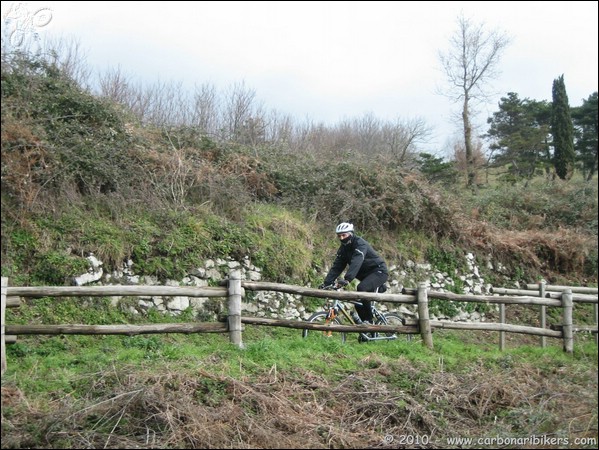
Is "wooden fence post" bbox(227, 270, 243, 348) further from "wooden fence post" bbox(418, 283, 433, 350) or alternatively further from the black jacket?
"wooden fence post" bbox(418, 283, 433, 350)

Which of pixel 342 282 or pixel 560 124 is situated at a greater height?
pixel 560 124

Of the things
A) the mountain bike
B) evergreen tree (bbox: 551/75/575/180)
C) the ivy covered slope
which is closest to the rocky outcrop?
the ivy covered slope

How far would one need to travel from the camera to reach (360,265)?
10164 mm

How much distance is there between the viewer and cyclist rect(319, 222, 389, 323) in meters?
10.3

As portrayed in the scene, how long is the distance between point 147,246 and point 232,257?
200 centimetres

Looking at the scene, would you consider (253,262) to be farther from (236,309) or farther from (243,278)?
(236,309)

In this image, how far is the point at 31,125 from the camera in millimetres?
11383

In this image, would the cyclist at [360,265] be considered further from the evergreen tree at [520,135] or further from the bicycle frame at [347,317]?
the evergreen tree at [520,135]

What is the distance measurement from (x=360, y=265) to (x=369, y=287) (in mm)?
510

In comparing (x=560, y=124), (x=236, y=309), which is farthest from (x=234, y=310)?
(x=560, y=124)

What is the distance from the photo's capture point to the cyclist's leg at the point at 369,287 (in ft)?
33.8

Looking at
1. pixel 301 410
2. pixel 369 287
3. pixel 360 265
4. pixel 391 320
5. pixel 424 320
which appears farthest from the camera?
pixel 391 320

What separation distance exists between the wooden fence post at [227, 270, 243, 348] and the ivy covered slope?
3.11 m

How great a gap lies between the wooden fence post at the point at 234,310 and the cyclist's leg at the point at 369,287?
2.52m
